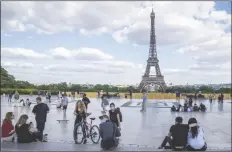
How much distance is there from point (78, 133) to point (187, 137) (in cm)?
344

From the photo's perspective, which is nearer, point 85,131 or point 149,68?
point 85,131

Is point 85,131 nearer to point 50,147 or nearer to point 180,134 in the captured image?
point 50,147

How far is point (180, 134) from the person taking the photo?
8461mm

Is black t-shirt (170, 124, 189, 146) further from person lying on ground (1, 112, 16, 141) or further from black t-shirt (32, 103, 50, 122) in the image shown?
person lying on ground (1, 112, 16, 141)

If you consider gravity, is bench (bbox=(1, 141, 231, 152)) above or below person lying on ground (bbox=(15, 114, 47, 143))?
below

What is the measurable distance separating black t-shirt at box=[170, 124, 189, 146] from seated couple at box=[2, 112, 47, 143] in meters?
3.73

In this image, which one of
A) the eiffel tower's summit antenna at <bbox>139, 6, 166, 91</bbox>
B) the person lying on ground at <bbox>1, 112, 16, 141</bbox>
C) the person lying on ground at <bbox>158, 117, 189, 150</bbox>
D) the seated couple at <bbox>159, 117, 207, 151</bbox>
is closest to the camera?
the seated couple at <bbox>159, 117, 207, 151</bbox>

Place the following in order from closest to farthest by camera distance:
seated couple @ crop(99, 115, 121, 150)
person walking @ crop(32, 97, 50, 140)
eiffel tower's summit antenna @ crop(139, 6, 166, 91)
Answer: seated couple @ crop(99, 115, 121, 150), person walking @ crop(32, 97, 50, 140), eiffel tower's summit antenna @ crop(139, 6, 166, 91)

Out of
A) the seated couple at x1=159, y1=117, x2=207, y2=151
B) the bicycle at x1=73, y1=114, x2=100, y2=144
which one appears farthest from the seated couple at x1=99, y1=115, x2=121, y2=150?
the seated couple at x1=159, y1=117, x2=207, y2=151

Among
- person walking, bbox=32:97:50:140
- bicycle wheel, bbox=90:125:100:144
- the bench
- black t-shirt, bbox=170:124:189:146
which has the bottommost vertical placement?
the bench

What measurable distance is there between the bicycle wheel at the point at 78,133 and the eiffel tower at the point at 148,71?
59.8 m

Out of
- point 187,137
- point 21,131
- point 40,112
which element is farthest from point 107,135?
point 40,112

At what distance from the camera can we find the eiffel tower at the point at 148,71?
70.6 metres

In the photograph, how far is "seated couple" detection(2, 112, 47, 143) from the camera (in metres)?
9.49
